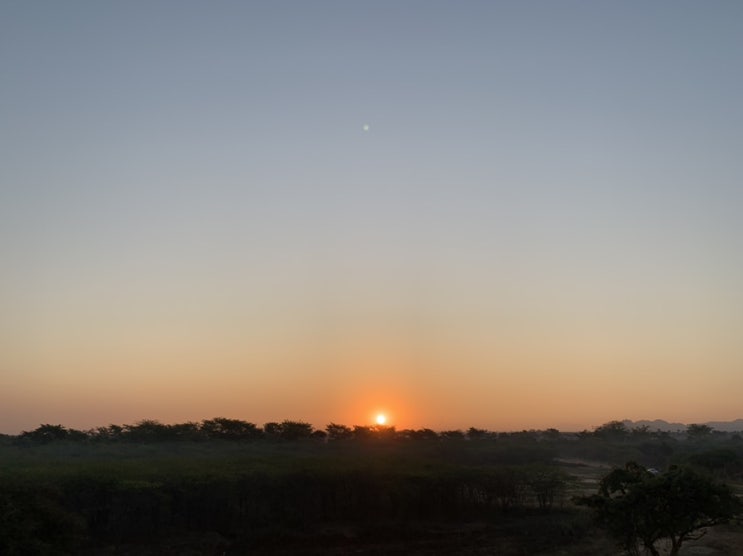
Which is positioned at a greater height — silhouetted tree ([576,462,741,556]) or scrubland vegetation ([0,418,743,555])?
silhouetted tree ([576,462,741,556])

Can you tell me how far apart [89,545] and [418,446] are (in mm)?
49802

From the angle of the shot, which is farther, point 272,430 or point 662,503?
point 272,430

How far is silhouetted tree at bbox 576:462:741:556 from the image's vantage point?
61.0 ft

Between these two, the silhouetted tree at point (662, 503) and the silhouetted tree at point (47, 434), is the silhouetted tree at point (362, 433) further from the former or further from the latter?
the silhouetted tree at point (662, 503)

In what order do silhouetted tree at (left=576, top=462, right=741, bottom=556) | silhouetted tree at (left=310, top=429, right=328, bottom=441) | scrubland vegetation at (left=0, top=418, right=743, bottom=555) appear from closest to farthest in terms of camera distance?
silhouetted tree at (left=576, top=462, right=741, bottom=556)
scrubland vegetation at (left=0, top=418, right=743, bottom=555)
silhouetted tree at (left=310, top=429, right=328, bottom=441)

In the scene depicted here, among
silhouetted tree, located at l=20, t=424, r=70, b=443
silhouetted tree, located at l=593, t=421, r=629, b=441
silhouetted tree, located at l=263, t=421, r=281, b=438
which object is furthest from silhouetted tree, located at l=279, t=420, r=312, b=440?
silhouetted tree, located at l=593, t=421, r=629, b=441

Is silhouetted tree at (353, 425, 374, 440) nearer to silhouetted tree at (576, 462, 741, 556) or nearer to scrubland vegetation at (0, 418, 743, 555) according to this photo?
scrubland vegetation at (0, 418, 743, 555)

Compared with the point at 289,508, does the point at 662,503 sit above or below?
above

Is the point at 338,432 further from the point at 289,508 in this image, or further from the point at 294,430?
the point at 289,508

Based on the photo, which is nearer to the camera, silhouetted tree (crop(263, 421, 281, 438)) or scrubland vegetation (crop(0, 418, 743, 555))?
scrubland vegetation (crop(0, 418, 743, 555))

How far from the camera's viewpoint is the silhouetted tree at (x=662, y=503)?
18.6 m

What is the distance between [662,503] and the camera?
18.9 metres

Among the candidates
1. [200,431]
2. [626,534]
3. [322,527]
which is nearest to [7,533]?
[322,527]

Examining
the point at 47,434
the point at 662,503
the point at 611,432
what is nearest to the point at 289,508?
the point at 662,503
